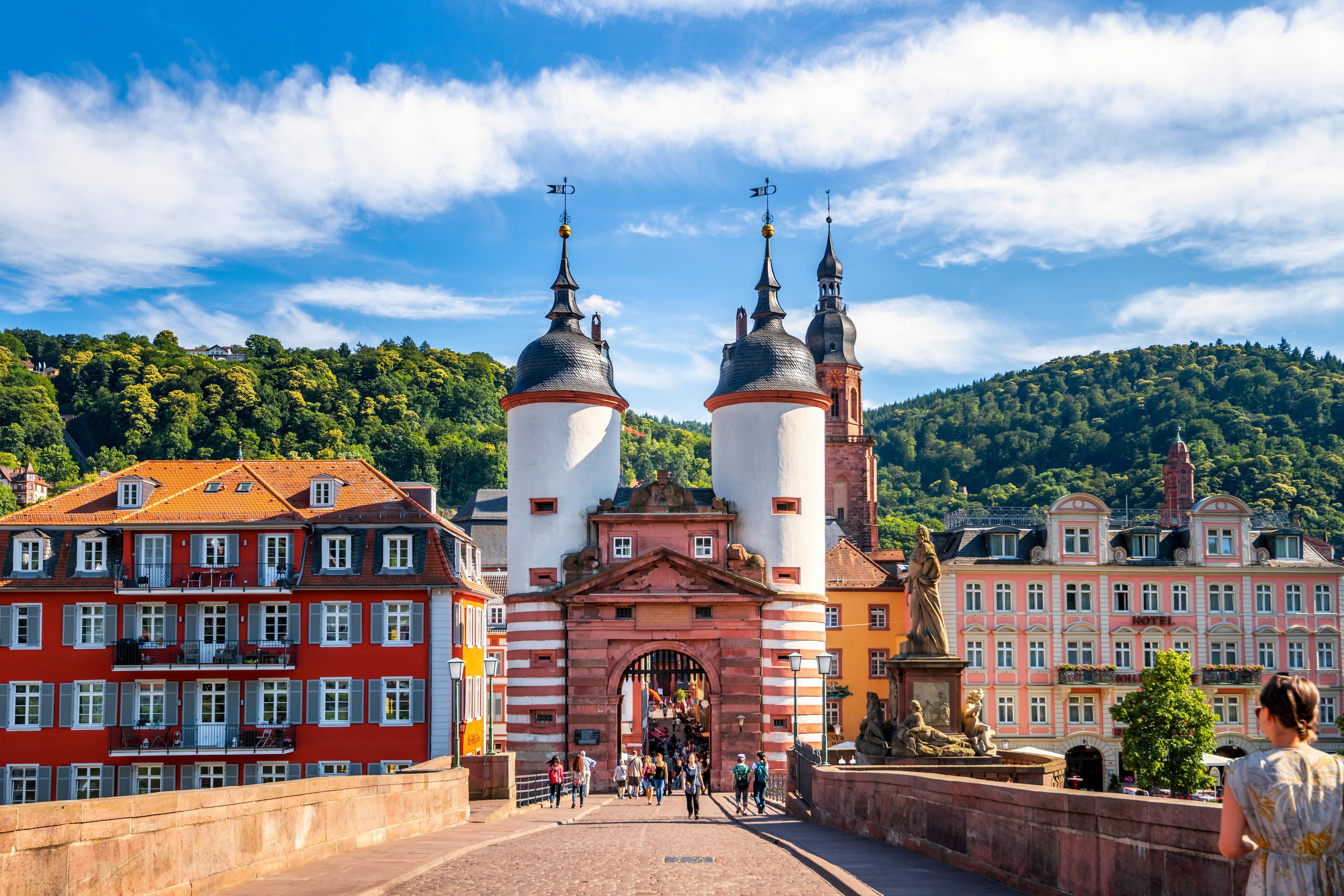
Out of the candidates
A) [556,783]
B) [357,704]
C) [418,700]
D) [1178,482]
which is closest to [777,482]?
[418,700]

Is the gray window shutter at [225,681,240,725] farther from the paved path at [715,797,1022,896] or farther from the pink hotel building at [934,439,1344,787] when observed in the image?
the pink hotel building at [934,439,1344,787]

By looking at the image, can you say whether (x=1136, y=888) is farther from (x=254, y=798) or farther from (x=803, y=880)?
(x=254, y=798)

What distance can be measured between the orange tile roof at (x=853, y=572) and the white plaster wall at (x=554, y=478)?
18.5 meters

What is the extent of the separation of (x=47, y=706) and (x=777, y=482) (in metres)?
27.7

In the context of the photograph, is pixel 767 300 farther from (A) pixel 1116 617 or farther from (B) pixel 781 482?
(A) pixel 1116 617

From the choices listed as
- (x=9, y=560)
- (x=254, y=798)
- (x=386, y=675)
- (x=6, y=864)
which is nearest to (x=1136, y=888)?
(x=6, y=864)

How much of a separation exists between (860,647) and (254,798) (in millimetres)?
52514

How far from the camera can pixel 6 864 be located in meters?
10.5

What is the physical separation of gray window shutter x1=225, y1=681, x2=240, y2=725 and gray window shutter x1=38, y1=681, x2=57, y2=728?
5970mm

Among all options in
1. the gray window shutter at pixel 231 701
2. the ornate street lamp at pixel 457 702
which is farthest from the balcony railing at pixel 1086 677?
the ornate street lamp at pixel 457 702

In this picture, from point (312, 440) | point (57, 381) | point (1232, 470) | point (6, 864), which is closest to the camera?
point (6, 864)

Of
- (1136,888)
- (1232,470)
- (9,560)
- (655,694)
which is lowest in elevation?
(655,694)

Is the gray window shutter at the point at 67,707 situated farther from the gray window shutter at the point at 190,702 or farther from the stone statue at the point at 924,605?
the stone statue at the point at 924,605

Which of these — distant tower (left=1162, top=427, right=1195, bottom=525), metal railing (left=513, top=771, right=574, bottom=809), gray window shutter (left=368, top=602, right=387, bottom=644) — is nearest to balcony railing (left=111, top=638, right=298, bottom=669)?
gray window shutter (left=368, top=602, right=387, bottom=644)
